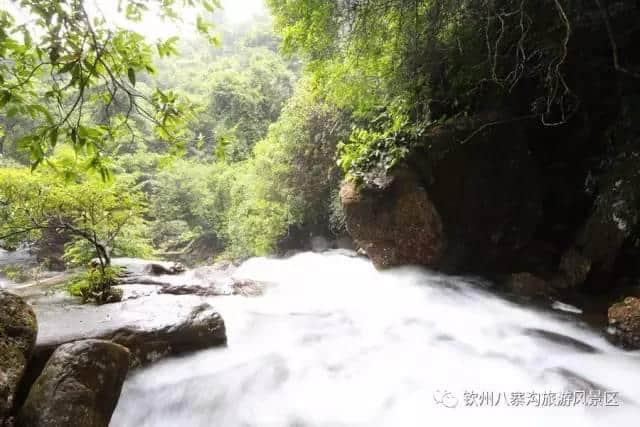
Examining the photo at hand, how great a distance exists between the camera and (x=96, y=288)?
15.0ft

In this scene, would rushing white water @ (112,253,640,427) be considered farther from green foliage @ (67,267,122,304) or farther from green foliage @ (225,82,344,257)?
green foliage @ (225,82,344,257)

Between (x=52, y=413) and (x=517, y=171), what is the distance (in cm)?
629

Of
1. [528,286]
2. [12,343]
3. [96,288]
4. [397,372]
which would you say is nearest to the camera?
[12,343]

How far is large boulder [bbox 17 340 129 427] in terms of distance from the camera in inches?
87.4

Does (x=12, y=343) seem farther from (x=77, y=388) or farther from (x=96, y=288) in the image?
(x=96, y=288)

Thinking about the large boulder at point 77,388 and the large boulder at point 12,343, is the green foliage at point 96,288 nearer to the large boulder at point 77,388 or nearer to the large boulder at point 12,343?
the large boulder at point 12,343

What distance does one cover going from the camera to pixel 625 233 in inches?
175

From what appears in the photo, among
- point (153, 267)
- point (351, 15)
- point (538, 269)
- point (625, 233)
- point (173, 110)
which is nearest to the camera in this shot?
point (173, 110)

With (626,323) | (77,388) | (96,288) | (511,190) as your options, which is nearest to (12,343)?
(77,388)

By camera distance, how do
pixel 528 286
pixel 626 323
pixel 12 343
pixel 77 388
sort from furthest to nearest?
pixel 528 286, pixel 626 323, pixel 12 343, pixel 77 388

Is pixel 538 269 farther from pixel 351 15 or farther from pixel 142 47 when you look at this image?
pixel 142 47

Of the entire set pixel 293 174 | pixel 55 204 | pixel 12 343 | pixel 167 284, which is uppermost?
pixel 293 174

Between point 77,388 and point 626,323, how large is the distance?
16.1 feet

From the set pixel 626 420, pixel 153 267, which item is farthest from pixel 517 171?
pixel 153 267
